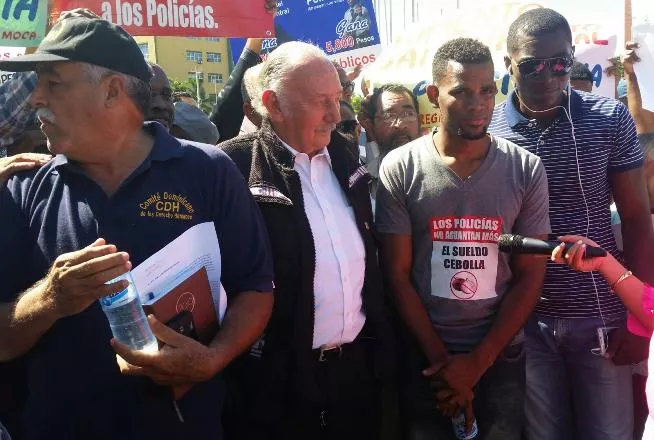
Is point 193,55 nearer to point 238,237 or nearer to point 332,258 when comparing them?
point 332,258

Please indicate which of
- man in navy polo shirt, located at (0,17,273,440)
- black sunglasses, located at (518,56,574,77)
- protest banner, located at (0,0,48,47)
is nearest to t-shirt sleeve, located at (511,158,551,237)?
black sunglasses, located at (518,56,574,77)

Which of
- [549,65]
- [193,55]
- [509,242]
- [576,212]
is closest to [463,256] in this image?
[509,242]

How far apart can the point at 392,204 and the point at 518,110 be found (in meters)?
0.77

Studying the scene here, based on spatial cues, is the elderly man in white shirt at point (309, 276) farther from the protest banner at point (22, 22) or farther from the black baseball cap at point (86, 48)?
the protest banner at point (22, 22)

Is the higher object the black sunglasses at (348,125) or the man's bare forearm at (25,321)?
the black sunglasses at (348,125)

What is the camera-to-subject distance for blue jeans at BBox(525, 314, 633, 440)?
268 cm

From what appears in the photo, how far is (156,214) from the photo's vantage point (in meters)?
1.78

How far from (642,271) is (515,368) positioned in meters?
0.68

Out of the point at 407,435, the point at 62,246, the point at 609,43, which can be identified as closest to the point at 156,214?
the point at 62,246

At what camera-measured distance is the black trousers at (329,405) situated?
2328mm

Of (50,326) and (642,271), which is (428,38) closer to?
(642,271)

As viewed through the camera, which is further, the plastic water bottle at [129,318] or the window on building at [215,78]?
the window on building at [215,78]

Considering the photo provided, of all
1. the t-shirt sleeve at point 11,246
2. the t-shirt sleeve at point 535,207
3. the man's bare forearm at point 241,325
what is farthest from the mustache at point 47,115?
the t-shirt sleeve at point 535,207

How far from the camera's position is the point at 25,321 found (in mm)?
1688
